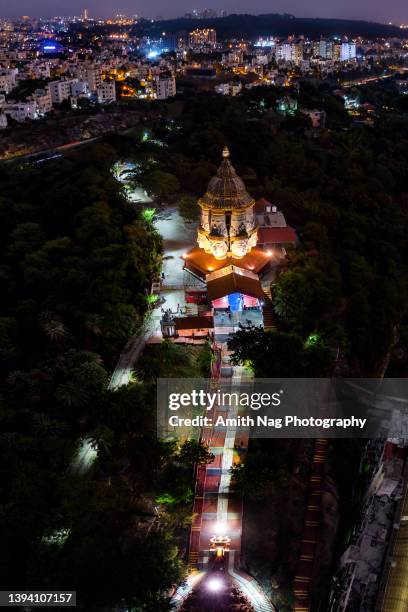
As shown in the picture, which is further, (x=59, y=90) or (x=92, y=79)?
(x=92, y=79)

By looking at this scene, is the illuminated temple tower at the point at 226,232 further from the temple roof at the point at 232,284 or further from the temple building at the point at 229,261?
the temple roof at the point at 232,284

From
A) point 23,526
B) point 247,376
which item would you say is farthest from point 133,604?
point 247,376

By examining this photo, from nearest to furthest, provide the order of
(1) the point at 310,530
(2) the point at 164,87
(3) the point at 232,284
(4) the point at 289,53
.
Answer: (1) the point at 310,530 < (3) the point at 232,284 < (2) the point at 164,87 < (4) the point at 289,53

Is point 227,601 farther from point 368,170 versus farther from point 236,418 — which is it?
point 368,170

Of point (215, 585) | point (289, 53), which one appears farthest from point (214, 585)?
point (289, 53)

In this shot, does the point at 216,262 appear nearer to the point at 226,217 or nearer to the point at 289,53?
the point at 226,217
